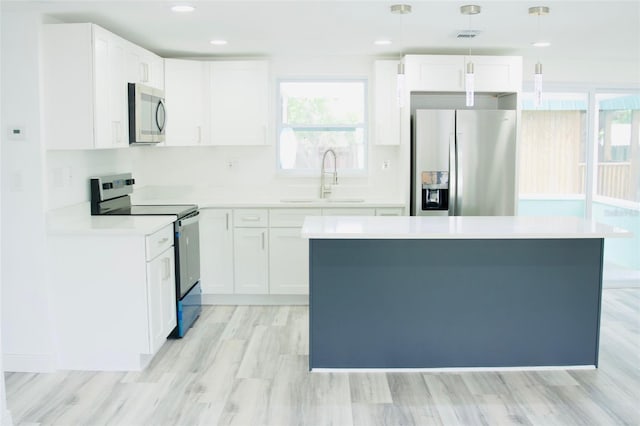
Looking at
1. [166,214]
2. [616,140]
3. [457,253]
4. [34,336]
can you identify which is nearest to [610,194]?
[616,140]

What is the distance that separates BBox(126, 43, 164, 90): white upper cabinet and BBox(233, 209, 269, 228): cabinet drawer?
49.7 inches

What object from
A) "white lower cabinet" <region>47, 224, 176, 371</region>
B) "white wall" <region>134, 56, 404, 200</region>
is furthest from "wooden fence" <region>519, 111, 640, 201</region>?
"white lower cabinet" <region>47, 224, 176, 371</region>

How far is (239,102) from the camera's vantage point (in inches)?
219

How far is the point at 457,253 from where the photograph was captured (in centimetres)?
376

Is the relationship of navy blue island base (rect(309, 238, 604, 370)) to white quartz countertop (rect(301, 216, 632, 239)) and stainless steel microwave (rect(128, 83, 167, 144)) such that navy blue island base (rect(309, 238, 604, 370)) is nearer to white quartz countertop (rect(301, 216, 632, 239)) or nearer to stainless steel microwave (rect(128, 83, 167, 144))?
white quartz countertop (rect(301, 216, 632, 239))

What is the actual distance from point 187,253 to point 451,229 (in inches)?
84.9

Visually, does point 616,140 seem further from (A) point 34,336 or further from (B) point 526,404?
(A) point 34,336

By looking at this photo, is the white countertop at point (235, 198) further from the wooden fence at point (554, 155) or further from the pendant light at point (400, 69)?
the pendant light at point (400, 69)

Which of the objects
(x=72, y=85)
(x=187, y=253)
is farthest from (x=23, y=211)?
(x=187, y=253)

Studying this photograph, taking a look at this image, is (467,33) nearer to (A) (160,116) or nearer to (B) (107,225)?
(A) (160,116)

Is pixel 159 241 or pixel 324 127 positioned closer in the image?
pixel 159 241

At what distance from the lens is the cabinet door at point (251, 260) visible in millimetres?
5414

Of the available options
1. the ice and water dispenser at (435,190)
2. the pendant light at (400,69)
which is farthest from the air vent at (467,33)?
the ice and water dispenser at (435,190)

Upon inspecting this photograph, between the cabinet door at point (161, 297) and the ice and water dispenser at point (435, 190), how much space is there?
2.17m
